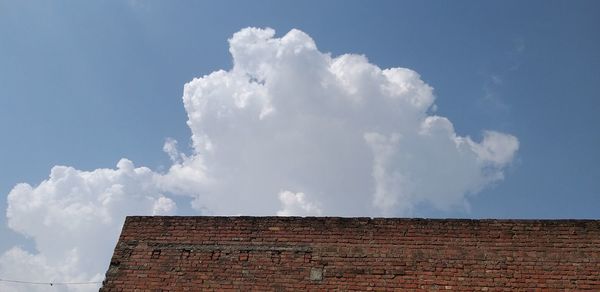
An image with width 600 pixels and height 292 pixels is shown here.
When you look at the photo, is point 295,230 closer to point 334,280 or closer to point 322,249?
point 322,249

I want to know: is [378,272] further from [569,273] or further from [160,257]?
[160,257]

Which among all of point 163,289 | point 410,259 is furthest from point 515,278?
point 163,289

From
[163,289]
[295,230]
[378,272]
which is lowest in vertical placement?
[163,289]

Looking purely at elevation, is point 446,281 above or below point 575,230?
below

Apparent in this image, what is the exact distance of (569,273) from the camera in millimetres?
8055

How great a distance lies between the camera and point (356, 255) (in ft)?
28.7

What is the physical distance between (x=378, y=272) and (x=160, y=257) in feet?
12.5

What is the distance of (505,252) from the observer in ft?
27.6

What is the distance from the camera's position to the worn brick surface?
8.19 m

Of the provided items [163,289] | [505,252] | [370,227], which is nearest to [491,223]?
[505,252]

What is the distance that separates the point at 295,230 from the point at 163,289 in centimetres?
244

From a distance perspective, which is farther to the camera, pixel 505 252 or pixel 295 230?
pixel 295 230

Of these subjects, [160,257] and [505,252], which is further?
[160,257]

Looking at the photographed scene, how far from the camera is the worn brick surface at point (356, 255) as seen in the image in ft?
26.9
